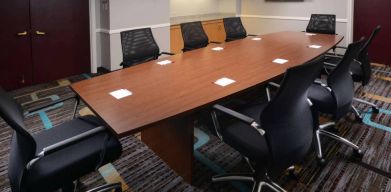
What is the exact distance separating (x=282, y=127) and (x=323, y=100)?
97 centimetres

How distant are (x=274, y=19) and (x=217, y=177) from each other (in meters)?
5.35

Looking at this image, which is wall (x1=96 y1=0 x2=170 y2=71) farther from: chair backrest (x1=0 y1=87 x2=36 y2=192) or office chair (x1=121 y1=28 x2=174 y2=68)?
chair backrest (x1=0 y1=87 x2=36 y2=192)

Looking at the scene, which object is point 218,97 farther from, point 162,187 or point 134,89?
point 162,187

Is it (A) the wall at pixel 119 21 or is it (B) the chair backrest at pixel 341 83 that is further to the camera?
(A) the wall at pixel 119 21

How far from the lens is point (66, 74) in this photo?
462 centimetres

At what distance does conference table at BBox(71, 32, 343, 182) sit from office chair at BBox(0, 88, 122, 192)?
0.19 m

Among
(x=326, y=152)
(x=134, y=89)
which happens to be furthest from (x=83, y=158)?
(x=326, y=152)

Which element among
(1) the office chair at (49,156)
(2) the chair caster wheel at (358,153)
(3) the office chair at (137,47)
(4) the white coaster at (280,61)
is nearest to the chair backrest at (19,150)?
(1) the office chair at (49,156)

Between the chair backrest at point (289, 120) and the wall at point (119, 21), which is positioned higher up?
the wall at point (119, 21)

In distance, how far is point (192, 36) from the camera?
13.7 feet

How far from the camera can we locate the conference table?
1.67 metres

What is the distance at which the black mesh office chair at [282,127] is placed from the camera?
1.48 meters

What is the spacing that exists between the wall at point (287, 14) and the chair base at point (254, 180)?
4.75m

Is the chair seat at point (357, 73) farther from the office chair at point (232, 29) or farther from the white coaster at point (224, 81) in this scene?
the office chair at point (232, 29)
